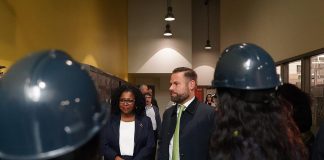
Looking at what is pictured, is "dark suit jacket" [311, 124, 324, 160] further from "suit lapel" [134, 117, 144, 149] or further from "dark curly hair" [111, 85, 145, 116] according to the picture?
"dark curly hair" [111, 85, 145, 116]

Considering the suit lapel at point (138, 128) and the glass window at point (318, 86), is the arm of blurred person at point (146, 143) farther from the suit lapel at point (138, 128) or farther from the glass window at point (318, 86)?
the glass window at point (318, 86)

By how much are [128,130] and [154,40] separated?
7407mm

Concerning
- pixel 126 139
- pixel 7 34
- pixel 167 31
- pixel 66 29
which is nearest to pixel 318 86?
pixel 126 139

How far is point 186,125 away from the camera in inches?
128

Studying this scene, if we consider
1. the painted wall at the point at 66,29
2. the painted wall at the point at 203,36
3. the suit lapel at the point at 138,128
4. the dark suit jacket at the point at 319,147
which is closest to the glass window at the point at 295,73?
the suit lapel at the point at 138,128

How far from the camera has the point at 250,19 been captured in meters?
8.36

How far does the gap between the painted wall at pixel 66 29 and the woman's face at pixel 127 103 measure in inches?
36.2

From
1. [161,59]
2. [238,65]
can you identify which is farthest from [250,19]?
[238,65]

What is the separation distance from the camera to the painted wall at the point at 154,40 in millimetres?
11297

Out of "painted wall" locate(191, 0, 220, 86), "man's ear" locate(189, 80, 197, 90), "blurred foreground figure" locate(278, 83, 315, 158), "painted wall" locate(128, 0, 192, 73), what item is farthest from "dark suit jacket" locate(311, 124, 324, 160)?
"painted wall" locate(191, 0, 220, 86)

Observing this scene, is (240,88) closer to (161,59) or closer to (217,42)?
(161,59)

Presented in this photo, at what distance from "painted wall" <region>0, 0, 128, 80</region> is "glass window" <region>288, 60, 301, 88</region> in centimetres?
308

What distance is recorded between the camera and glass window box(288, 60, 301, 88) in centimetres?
580

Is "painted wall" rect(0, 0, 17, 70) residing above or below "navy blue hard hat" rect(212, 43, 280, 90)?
above
